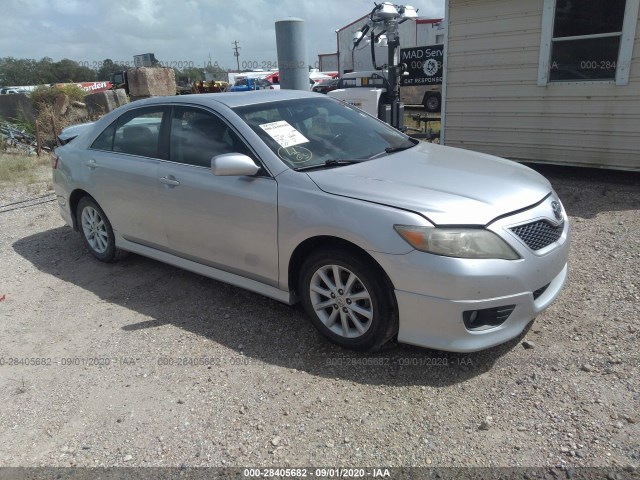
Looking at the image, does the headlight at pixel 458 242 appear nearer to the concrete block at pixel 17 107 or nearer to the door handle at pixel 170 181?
the door handle at pixel 170 181

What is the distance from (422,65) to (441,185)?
17411 mm

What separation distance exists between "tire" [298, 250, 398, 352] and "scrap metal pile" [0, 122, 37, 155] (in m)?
11.4

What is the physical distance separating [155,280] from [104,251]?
0.77 meters

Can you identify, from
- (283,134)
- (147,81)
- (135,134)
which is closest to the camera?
(283,134)

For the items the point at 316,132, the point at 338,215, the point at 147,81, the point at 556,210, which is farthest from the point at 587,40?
the point at 147,81

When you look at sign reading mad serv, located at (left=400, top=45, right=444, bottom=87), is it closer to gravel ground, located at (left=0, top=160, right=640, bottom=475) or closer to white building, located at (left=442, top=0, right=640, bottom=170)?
white building, located at (left=442, top=0, right=640, bottom=170)

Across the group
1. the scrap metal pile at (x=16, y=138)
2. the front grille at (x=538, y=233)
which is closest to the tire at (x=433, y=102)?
the scrap metal pile at (x=16, y=138)

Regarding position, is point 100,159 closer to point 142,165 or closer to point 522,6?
point 142,165

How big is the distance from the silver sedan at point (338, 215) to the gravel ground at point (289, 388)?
294mm

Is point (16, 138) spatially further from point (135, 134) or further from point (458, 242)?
point (458, 242)

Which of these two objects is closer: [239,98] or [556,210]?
[556,210]

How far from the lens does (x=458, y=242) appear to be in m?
2.76

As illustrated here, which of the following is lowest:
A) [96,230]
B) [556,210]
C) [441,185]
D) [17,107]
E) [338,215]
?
[96,230]

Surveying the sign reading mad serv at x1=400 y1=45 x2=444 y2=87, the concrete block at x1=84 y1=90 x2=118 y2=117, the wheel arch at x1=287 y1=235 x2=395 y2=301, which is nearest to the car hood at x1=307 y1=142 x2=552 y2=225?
the wheel arch at x1=287 y1=235 x2=395 y2=301
